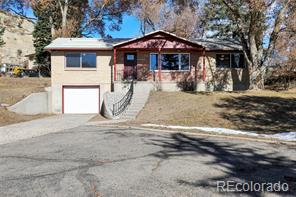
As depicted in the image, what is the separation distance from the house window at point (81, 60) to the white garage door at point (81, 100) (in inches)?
69.9

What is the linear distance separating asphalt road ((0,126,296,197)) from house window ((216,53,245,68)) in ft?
66.6

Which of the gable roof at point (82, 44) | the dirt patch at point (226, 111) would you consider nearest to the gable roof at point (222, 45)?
the dirt patch at point (226, 111)

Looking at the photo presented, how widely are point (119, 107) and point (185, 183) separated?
1861cm

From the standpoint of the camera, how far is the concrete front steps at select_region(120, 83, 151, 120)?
23375mm

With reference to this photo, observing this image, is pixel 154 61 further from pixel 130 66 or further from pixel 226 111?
pixel 226 111

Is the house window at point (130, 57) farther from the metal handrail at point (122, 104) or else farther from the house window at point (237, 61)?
the house window at point (237, 61)

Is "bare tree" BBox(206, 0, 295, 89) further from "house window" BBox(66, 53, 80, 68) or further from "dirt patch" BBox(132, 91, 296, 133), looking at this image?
"house window" BBox(66, 53, 80, 68)

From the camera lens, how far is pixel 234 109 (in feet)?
68.0

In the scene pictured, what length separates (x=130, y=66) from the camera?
31.6 m

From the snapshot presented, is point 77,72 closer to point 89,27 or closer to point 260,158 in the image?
point 89,27

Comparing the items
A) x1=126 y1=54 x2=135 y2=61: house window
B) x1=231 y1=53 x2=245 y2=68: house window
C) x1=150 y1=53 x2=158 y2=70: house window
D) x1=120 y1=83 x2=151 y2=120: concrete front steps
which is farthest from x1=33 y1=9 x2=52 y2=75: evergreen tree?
x1=231 y1=53 x2=245 y2=68: house window

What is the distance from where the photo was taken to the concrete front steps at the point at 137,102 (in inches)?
920

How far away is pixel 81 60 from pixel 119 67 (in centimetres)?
298

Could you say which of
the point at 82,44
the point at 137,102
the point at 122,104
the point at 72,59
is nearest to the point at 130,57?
the point at 82,44
